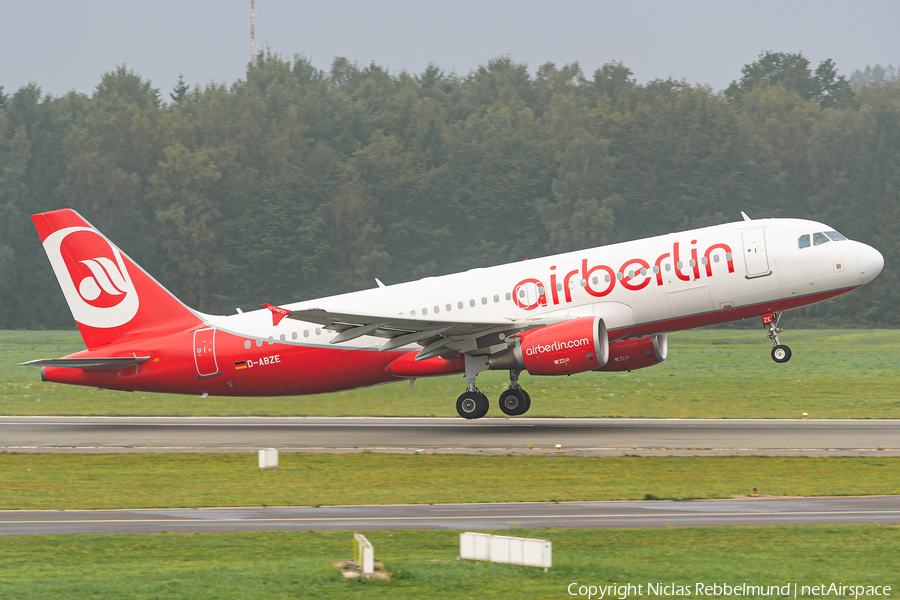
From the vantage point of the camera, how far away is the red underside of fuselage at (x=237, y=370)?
34.3 m

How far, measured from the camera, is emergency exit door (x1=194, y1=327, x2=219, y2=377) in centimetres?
3494

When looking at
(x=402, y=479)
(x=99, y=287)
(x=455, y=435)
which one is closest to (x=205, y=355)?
(x=99, y=287)

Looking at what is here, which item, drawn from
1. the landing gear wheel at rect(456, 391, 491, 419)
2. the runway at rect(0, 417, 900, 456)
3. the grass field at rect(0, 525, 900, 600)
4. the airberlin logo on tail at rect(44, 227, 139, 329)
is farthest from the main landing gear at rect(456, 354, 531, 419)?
the grass field at rect(0, 525, 900, 600)

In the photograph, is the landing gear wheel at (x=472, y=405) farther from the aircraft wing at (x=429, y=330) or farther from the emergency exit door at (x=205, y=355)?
the emergency exit door at (x=205, y=355)

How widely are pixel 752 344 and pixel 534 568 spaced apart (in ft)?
179

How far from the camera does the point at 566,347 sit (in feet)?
102

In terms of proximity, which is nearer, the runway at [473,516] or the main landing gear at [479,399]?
the runway at [473,516]

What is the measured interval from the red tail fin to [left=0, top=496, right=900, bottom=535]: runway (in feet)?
52.8

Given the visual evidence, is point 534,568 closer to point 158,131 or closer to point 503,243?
point 503,243

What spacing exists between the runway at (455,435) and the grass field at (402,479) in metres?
1.75

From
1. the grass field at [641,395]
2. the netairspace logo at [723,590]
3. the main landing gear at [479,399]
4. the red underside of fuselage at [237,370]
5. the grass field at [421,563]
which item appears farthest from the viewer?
the grass field at [641,395]

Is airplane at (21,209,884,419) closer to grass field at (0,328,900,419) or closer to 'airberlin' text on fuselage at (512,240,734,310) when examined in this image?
'airberlin' text on fuselage at (512,240,734,310)

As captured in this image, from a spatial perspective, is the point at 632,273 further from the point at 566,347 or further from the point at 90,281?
the point at 90,281

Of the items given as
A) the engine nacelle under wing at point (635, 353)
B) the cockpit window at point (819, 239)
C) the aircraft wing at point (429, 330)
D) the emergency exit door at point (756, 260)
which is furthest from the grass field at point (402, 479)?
the cockpit window at point (819, 239)
